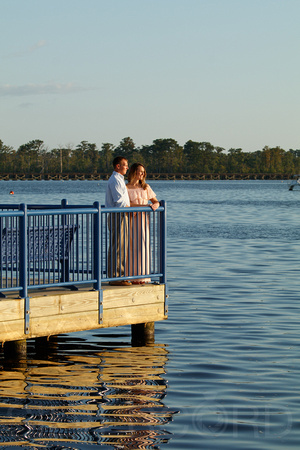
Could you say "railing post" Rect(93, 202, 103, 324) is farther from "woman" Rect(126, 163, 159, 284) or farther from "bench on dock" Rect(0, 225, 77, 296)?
"woman" Rect(126, 163, 159, 284)

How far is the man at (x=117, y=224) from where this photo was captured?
1212 centimetres

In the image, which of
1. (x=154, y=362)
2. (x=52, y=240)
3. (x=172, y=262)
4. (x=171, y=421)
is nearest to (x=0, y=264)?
(x=52, y=240)

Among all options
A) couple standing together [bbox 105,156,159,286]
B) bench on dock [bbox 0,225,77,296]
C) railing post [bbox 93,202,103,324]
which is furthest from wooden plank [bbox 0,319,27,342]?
couple standing together [bbox 105,156,159,286]

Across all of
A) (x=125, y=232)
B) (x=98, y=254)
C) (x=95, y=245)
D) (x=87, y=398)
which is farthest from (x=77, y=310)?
(x=87, y=398)

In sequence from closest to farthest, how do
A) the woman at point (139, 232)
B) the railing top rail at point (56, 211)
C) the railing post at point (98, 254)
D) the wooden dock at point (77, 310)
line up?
the wooden dock at point (77, 310)
the railing top rail at point (56, 211)
the railing post at point (98, 254)
the woman at point (139, 232)

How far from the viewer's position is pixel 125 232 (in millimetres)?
12156

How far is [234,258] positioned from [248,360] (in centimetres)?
1640

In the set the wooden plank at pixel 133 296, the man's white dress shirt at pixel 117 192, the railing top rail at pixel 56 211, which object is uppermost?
the man's white dress shirt at pixel 117 192

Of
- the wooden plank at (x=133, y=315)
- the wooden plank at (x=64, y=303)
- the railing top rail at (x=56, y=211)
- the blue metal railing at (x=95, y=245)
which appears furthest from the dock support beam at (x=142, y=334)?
the railing top rail at (x=56, y=211)

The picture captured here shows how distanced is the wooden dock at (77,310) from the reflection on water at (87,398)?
549mm

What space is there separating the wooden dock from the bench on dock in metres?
0.44

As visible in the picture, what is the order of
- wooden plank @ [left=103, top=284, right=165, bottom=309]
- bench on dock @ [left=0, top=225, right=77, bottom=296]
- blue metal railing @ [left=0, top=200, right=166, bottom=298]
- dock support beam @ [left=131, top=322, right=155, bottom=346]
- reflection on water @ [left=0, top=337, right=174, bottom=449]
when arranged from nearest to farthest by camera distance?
reflection on water @ [left=0, top=337, right=174, bottom=449] < bench on dock @ [left=0, top=225, right=77, bottom=296] < blue metal railing @ [left=0, top=200, right=166, bottom=298] < wooden plank @ [left=103, top=284, right=165, bottom=309] < dock support beam @ [left=131, top=322, right=155, bottom=346]

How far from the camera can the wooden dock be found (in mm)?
10898

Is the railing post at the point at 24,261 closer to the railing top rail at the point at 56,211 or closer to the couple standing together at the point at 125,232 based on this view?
the railing top rail at the point at 56,211
